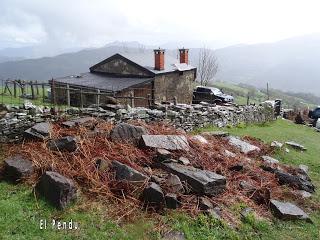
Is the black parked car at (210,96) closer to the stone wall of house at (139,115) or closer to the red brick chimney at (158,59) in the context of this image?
the red brick chimney at (158,59)

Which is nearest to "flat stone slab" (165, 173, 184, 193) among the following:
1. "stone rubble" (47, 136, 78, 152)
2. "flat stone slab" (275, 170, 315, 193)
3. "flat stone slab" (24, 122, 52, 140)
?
"stone rubble" (47, 136, 78, 152)

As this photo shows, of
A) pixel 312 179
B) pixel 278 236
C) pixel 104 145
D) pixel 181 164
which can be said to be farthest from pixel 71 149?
pixel 312 179

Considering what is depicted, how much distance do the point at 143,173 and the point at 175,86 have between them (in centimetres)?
2840

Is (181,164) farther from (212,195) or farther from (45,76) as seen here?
(45,76)

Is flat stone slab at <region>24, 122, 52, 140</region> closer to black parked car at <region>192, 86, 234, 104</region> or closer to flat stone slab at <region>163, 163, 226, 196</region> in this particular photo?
flat stone slab at <region>163, 163, 226, 196</region>

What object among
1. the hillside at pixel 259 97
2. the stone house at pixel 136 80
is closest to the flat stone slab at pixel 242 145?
the stone house at pixel 136 80

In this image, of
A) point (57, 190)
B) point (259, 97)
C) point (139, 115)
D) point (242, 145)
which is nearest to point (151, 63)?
point (139, 115)

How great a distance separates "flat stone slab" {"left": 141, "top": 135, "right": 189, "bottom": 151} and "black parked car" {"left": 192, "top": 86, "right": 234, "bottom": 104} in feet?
87.7

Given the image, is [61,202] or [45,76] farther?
[45,76]

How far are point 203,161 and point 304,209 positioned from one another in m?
3.22

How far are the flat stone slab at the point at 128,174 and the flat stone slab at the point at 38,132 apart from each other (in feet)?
9.45

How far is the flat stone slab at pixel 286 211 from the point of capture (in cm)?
941

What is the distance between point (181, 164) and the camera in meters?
10.3

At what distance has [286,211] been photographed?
31.3 feet
